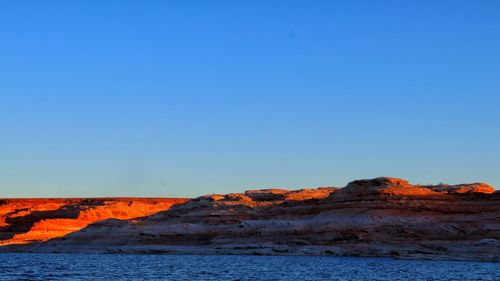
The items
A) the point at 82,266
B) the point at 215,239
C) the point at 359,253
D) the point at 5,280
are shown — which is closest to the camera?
the point at 5,280

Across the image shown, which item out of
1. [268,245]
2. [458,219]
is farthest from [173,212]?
[458,219]

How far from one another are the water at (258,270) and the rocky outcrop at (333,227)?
6.77 m

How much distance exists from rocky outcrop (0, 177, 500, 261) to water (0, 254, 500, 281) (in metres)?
6.77

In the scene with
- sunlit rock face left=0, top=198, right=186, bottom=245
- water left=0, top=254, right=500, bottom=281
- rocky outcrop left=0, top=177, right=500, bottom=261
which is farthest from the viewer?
sunlit rock face left=0, top=198, right=186, bottom=245

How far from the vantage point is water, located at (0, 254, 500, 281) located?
198ft

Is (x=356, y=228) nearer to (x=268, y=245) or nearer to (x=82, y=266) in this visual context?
(x=268, y=245)

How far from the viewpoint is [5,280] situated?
182ft

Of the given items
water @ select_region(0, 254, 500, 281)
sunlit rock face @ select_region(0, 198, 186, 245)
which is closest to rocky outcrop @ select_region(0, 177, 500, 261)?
sunlit rock face @ select_region(0, 198, 186, 245)

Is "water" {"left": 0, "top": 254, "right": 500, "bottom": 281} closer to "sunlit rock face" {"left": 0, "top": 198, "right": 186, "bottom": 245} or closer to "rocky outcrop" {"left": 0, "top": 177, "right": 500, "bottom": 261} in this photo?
"rocky outcrop" {"left": 0, "top": 177, "right": 500, "bottom": 261}

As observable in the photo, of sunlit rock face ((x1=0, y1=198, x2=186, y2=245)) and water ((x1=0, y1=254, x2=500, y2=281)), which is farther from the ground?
sunlit rock face ((x1=0, y1=198, x2=186, y2=245))

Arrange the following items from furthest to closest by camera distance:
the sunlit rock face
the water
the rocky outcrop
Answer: the sunlit rock face
the rocky outcrop
the water

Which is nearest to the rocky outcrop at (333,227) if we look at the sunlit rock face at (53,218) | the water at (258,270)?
the sunlit rock face at (53,218)

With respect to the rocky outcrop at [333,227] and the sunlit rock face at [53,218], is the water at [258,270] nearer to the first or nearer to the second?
the rocky outcrop at [333,227]

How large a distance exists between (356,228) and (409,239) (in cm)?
667
